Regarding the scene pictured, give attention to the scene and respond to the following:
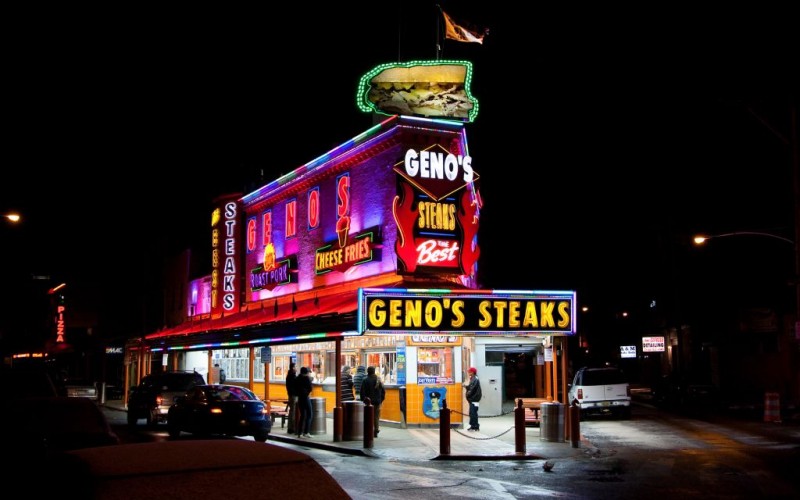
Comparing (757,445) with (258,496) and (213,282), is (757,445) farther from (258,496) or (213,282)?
(213,282)

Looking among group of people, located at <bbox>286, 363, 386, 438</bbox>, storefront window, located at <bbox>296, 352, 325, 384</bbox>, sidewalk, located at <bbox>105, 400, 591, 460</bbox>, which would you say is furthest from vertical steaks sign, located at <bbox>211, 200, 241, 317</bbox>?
group of people, located at <bbox>286, 363, 386, 438</bbox>

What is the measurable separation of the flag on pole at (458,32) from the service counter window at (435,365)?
32.1 ft

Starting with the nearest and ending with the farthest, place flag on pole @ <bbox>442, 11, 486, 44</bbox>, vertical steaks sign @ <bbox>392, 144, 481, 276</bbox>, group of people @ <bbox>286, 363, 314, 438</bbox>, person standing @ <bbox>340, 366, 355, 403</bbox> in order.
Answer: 1. group of people @ <bbox>286, 363, 314, 438</bbox>
2. vertical steaks sign @ <bbox>392, 144, 481, 276</bbox>
3. person standing @ <bbox>340, 366, 355, 403</bbox>
4. flag on pole @ <bbox>442, 11, 486, 44</bbox>

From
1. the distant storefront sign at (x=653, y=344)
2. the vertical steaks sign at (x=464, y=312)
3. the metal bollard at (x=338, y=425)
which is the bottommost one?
the metal bollard at (x=338, y=425)

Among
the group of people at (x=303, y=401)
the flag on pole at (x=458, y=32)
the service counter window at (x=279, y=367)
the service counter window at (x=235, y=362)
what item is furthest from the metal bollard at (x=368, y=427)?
the service counter window at (x=235, y=362)

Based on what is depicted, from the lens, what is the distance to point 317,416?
926 inches

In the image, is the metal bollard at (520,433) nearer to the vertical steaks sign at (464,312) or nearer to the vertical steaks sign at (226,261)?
the vertical steaks sign at (464,312)

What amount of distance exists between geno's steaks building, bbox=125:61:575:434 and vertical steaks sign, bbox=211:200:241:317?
417 cm

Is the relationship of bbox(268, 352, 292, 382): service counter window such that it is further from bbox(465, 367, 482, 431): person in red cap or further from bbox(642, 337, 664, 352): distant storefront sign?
bbox(642, 337, 664, 352): distant storefront sign

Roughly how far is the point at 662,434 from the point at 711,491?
11.1m

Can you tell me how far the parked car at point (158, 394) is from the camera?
2654 centimetres

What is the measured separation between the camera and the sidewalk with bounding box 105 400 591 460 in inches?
734

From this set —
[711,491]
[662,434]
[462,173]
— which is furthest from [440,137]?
[711,491]

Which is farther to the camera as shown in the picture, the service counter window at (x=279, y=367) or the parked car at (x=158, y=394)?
the service counter window at (x=279, y=367)
